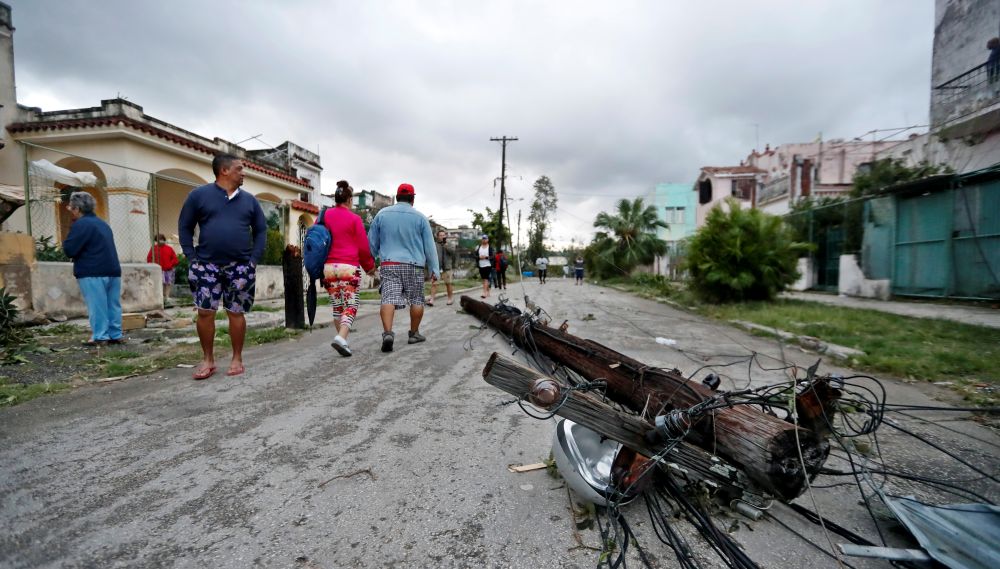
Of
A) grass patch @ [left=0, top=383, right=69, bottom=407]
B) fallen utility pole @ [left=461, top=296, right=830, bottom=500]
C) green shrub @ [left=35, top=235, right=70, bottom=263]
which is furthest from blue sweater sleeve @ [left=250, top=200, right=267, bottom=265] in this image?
green shrub @ [left=35, top=235, right=70, bottom=263]

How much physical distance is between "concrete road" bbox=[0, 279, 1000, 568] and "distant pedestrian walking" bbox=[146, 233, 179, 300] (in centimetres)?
643

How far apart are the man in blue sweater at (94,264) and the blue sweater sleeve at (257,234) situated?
2.49 meters

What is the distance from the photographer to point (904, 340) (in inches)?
203

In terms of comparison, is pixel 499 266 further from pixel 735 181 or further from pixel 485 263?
pixel 735 181

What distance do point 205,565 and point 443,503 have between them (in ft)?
2.67

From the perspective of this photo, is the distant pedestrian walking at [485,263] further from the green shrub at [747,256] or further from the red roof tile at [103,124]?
the red roof tile at [103,124]

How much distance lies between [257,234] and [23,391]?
1916mm

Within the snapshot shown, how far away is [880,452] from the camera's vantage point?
2.34m

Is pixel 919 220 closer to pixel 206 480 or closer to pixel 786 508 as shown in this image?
pixel 786 508

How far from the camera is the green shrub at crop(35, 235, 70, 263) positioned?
21.2ft

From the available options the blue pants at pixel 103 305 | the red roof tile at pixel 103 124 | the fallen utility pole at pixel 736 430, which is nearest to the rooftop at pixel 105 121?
the red roof tile at pixel 103 124

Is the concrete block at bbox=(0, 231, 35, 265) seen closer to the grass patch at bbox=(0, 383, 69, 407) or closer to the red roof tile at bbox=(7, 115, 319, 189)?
the grass patch at bbox=(0, 383, 69, 407)

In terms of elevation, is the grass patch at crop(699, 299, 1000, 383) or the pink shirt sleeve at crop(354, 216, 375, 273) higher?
the pink shirt sleeve at crop(354, 216, 375, 273)

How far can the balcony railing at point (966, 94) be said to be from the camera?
41.3 feet
